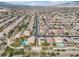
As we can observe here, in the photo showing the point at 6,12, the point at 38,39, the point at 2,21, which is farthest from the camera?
the point at 6,12

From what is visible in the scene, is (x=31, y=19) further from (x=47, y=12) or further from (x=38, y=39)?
(x=38, y=39)

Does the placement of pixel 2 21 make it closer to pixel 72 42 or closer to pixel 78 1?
pixel 72 42

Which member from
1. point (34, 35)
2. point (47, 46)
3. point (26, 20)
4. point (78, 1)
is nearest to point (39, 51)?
point (47, 46)

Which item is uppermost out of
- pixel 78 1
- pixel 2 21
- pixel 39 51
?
pixel 78 1

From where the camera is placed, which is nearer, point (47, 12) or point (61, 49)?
point (61, 49)

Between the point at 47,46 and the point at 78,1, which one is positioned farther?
the point at 78,1

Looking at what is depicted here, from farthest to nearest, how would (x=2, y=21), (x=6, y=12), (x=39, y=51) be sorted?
1. (x=6, y=12)
2. (x=2, y=21)
3. (x=39, y=51)

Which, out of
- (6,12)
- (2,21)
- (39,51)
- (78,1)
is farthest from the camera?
(78,1)

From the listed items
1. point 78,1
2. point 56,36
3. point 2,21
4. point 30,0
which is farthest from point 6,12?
point 78,1

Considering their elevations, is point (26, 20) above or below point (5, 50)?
above
